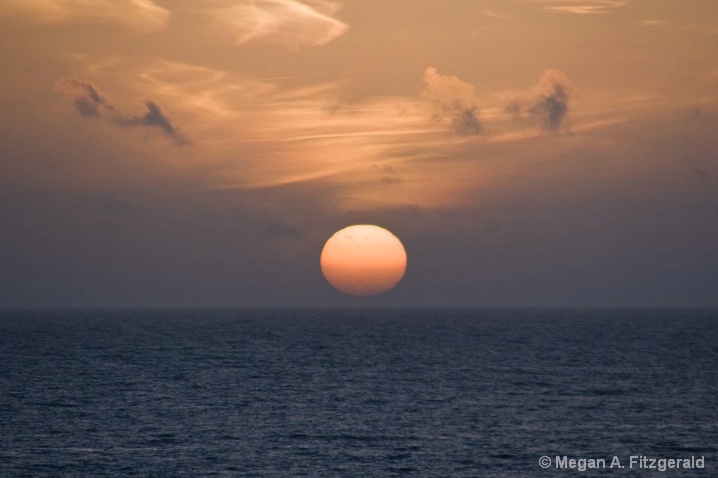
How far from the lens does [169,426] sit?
7631cm

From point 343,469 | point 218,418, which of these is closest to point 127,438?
point 218,418

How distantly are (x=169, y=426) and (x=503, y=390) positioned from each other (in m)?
41.1

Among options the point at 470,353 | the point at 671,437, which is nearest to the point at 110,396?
the point at 671,437

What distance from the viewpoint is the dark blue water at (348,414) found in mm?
62719

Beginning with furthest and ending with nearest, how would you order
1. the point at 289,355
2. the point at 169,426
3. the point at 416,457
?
the point at 289,355, the point at 169,426, the point at 416,457

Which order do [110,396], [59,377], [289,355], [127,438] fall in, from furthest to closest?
[289,355]
[59,377]
[110,396]
[127,438]

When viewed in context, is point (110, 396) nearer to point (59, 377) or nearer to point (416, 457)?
point (59, 377)

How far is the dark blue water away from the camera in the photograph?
62.7 metres

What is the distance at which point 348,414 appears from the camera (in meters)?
83.2

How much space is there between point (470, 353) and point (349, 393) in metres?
62.5

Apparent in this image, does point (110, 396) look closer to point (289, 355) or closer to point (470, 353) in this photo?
point (289, 355)

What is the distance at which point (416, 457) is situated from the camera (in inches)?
2552

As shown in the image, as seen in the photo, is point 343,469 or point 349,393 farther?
point 349,393

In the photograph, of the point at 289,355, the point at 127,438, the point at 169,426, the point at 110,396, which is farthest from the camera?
the point at 289,355
